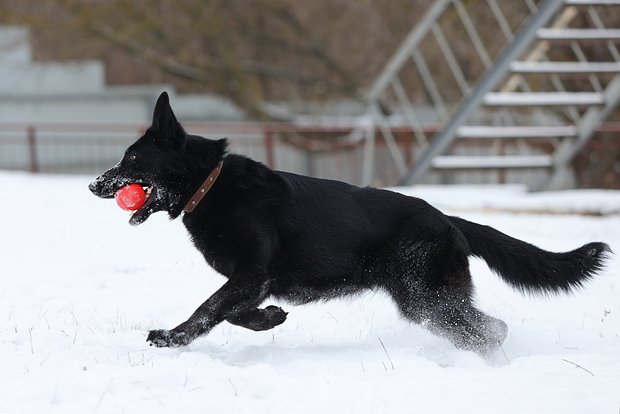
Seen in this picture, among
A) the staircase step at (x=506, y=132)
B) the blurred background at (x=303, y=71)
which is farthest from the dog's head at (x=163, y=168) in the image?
the blurred background at (x=303, y=71)

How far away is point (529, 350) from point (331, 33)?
18.3 meters

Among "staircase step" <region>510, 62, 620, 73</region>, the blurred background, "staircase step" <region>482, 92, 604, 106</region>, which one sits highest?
"staircase step" <region>510, 62, 620, 73</region>

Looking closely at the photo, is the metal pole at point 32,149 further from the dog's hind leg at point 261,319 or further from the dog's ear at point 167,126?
the dog's hind leg at point 261,319

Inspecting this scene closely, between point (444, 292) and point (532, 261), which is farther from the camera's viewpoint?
point (532, 261)

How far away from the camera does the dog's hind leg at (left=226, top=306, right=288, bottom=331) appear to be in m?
4.67

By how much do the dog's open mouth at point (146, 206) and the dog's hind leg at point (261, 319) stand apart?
75 centimetres

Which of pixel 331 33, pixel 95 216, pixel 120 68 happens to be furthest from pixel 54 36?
pixel 120 68

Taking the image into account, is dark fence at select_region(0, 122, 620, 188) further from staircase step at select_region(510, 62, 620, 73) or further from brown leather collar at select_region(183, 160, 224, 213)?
brown leather collar at select_region(183, 160, 224, 213)

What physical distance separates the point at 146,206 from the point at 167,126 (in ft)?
1.49

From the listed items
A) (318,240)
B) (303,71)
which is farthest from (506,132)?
(303,71)

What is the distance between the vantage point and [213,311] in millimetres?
4461

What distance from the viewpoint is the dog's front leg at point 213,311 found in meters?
4.41

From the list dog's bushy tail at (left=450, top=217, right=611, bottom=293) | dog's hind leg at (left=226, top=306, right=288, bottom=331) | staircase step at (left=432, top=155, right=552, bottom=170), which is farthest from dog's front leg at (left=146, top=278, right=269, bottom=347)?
staircase step at (left=432, top=155, right=552, bottom=170)

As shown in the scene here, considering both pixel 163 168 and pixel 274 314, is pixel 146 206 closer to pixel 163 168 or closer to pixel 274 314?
pixel 163 168
